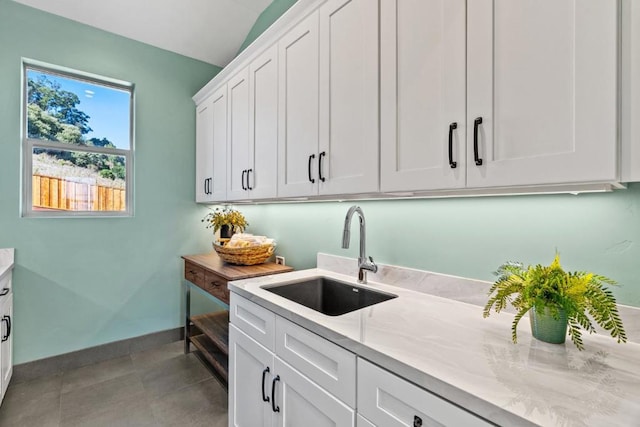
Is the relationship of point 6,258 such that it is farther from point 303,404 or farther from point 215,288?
point 303,404

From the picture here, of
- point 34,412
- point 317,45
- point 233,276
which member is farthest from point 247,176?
point 34,412

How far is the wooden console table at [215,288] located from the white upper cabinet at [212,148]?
60 centimetres

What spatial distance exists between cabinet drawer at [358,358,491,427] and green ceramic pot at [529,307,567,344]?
420mm

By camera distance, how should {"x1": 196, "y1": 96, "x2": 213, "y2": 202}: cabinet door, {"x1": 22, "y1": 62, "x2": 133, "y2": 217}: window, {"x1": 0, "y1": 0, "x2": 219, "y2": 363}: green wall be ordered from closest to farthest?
{"x1": 0, "y1": 0, "x2": 219, "y2": 363}: green wall, {"x1": 22, "y1": 62, "x2": 133, "y2": 217}: window, {"x1": 196, "y1": 96, "x2": 213, "y2": 202}: cabinet door

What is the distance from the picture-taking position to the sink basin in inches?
62.1

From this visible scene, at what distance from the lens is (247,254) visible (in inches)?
86.0

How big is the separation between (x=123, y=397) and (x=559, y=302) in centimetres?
261

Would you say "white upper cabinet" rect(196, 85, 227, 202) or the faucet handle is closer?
the faucet handle

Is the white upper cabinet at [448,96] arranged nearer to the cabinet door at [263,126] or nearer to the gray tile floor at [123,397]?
the cabinet door at [263,126]

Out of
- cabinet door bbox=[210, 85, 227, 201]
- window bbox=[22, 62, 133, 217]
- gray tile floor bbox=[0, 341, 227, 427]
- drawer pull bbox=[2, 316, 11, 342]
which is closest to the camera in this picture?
gray tile floor bbox=[0, 341, 227, 427]

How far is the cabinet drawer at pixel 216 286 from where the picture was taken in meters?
1.97

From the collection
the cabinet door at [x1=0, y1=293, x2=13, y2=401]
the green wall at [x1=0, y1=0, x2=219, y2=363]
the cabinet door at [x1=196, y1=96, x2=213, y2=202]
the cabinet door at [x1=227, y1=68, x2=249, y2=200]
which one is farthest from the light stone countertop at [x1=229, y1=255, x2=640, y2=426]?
the green wall at [x1=0, y1=0, x2=219, y2=363]

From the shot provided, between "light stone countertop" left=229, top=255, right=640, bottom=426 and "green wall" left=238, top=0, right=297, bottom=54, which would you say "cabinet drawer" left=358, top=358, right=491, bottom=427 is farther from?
"green wall" left=238, top=0, right=297, bottom=54

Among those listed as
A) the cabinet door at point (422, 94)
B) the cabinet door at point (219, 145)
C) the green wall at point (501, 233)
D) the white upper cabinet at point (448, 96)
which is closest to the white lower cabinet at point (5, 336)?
the cabinet door at point (219, 145)
